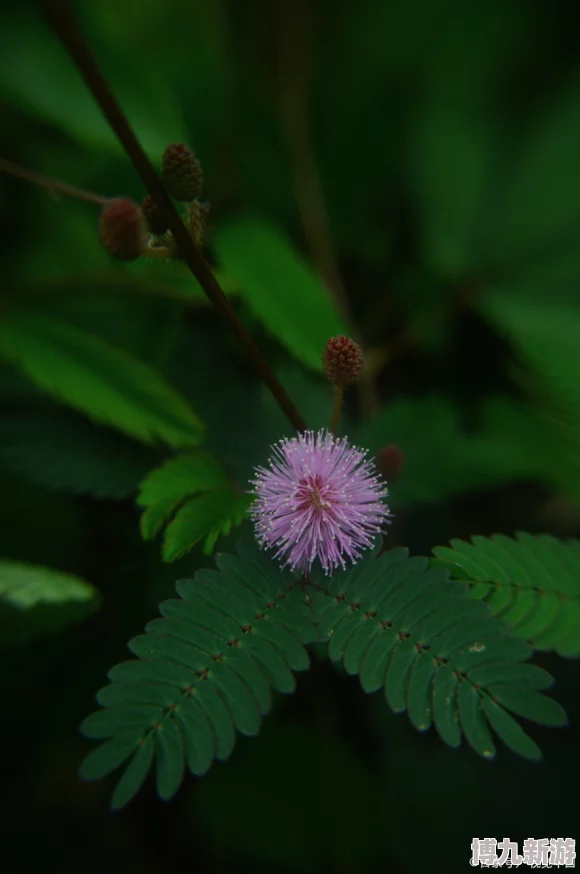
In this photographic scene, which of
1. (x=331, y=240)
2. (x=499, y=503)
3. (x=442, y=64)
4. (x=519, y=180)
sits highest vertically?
(x=442, y=64)

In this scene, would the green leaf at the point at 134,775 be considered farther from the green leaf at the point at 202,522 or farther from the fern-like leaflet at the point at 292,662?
the green leaf at the point at 202,522

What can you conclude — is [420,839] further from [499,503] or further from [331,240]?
[331,240]

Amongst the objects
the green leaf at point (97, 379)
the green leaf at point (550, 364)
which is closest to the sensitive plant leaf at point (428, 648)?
the green leaf at point (97, 379)

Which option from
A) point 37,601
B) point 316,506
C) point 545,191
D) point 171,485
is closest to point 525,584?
point 316,506

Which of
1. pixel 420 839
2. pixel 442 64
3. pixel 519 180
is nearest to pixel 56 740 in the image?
pixel 420 839

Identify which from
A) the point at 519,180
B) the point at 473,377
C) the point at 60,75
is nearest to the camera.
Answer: the point at 60,75

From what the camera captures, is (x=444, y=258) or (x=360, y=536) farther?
(x=444, y=258)

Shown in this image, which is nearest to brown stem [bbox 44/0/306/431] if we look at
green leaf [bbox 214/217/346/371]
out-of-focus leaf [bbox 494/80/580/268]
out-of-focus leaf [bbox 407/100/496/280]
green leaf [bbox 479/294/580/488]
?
green leaf [bbox 214/217/346/371]
